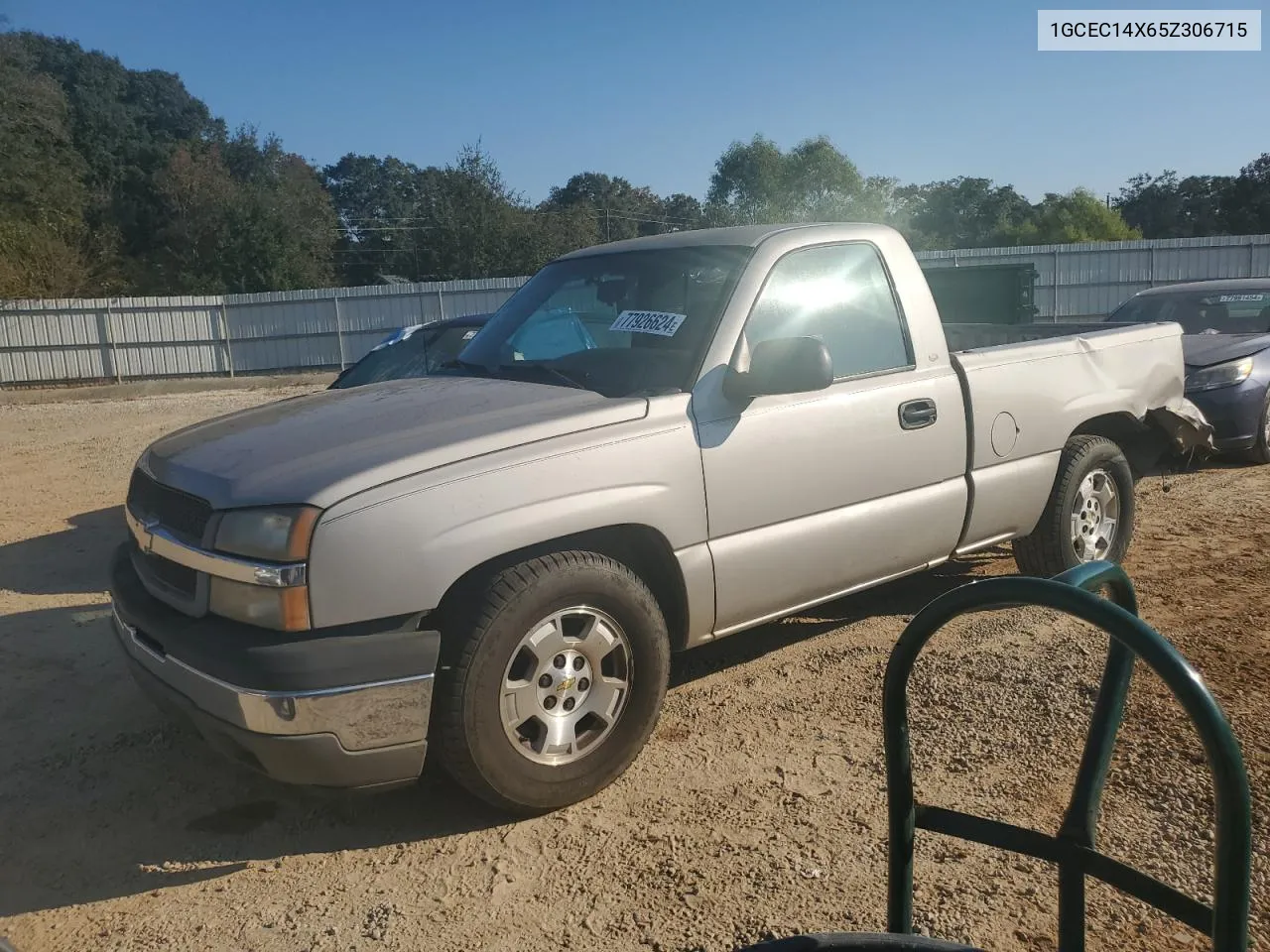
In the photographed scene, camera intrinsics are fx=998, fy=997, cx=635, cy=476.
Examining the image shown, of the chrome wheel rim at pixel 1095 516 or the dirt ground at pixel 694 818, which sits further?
the chrome wheel rim at pixel 1095 516

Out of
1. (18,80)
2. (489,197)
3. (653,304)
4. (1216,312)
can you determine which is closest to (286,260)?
(489,197)

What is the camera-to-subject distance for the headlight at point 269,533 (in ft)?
9.34

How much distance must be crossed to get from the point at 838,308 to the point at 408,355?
5167 millimetres

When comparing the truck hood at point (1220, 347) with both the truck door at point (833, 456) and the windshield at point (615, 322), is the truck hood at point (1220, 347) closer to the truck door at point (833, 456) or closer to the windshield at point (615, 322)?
the truck door at point (833, 456)

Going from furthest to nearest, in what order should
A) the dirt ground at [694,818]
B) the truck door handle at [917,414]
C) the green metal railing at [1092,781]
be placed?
the truck door handle at [917,414]
the dirt ground at [694,818]
the green metal railing at [1092,781]

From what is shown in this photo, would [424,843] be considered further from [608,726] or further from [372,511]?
[372,511]

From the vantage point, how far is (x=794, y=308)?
4098 mm

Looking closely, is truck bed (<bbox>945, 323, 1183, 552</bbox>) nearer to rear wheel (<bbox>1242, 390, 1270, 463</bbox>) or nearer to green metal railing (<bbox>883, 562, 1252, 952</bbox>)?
green metal railing (<bbox>883, 562, 1252, 952</bbox>)

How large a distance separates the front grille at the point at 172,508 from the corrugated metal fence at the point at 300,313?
69.9ft

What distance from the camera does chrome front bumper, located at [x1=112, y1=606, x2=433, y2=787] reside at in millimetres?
2832

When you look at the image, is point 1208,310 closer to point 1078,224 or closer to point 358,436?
point 358,436

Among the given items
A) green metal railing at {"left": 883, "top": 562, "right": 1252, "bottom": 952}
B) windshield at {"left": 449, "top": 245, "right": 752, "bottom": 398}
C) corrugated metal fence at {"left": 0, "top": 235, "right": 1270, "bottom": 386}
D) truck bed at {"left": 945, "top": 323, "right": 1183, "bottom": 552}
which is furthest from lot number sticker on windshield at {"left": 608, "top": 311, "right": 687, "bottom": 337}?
corrugated metal fence at {"left": 0, "top": 235, "right": 1270, "bottom": 386}

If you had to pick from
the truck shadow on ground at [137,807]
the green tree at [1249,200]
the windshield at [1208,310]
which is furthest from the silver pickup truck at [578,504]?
the green tree at [1249,200]

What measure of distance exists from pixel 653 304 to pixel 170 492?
1975mm
